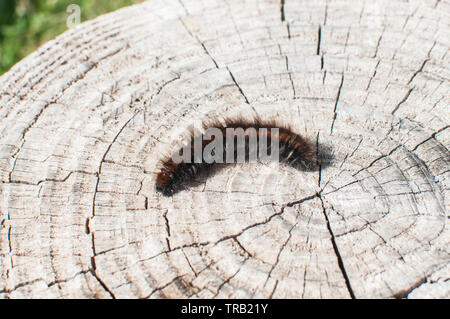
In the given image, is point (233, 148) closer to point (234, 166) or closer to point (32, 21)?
point (234, 166)

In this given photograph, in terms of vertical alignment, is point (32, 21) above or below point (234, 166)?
above

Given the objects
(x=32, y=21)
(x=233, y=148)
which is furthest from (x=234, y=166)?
(x=32, y=21)

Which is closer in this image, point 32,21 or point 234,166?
point 234,166

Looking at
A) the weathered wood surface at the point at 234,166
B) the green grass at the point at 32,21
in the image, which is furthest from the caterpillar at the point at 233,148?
the green grass at the point at 32,21

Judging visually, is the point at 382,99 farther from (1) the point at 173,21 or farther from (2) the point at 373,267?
(1) the point at 173,21

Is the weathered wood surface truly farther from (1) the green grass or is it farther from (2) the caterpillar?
(1) the green grass

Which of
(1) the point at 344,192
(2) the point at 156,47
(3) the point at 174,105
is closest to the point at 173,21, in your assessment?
(2) the point at 156,47
